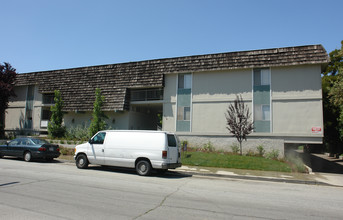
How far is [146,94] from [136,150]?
12.5 m

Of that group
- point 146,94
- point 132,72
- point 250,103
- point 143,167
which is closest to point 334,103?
point 250,103

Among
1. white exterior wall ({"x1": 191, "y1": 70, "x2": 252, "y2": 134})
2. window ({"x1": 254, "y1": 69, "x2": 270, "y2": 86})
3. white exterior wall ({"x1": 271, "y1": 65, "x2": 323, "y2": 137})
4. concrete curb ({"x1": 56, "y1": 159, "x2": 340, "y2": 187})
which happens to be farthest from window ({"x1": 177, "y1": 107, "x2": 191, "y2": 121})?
concrete curb ({"x1": 56, "y1": 159, "x2": 340, "y2": 187})

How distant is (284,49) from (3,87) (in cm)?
2735

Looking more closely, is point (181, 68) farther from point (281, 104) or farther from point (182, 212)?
point (182, 212)

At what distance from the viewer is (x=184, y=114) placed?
21250 mm

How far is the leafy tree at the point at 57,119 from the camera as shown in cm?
2327

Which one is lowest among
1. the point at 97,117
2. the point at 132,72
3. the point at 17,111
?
the point at 97,117

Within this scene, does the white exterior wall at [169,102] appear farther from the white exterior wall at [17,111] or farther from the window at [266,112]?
the white exterior wall at [17,111]

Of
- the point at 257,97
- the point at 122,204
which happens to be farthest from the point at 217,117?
the point at 122,204

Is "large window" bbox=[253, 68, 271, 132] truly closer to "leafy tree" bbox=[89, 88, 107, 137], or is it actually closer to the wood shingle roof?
the wood shingle roof

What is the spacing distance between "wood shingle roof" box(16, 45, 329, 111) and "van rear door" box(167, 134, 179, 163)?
1075cm

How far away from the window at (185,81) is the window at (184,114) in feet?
6.53

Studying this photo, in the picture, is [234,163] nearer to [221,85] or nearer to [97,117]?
[221,85]

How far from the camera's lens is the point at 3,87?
25141mm
